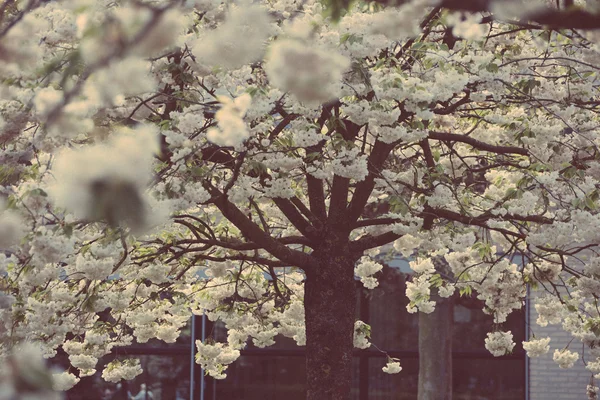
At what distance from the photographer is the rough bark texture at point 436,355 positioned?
1284 cm

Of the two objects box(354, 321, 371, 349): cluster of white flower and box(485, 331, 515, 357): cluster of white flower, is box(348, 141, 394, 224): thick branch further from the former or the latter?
box(485, 331, 515, 357): cluster of white flower

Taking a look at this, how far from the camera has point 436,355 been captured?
12867 mm

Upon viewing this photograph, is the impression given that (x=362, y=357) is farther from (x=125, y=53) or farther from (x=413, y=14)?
(x=125, y=53)

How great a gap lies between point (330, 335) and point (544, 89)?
3.13 metres

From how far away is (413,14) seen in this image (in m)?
6.42

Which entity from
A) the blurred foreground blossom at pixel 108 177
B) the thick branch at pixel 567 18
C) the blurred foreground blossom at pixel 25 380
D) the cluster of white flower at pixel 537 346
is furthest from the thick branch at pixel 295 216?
the blurred foreground blossom at pixel 25 380

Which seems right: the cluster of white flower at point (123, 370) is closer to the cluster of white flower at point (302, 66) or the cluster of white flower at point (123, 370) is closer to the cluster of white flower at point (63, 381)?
the cluster of white flower at point (63, 381)

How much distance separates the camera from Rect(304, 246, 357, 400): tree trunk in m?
8.52

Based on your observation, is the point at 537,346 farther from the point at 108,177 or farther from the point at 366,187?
the point at 108,177

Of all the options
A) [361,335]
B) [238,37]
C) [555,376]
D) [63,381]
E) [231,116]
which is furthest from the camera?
[555,376]

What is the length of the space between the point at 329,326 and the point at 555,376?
7.31 meters

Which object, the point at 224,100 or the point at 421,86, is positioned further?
the point at 421,86

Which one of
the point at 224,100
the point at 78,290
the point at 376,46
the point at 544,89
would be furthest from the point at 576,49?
the point at 224,100

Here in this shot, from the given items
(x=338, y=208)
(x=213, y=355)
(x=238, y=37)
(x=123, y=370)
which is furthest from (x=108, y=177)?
(x=213, y=355)
